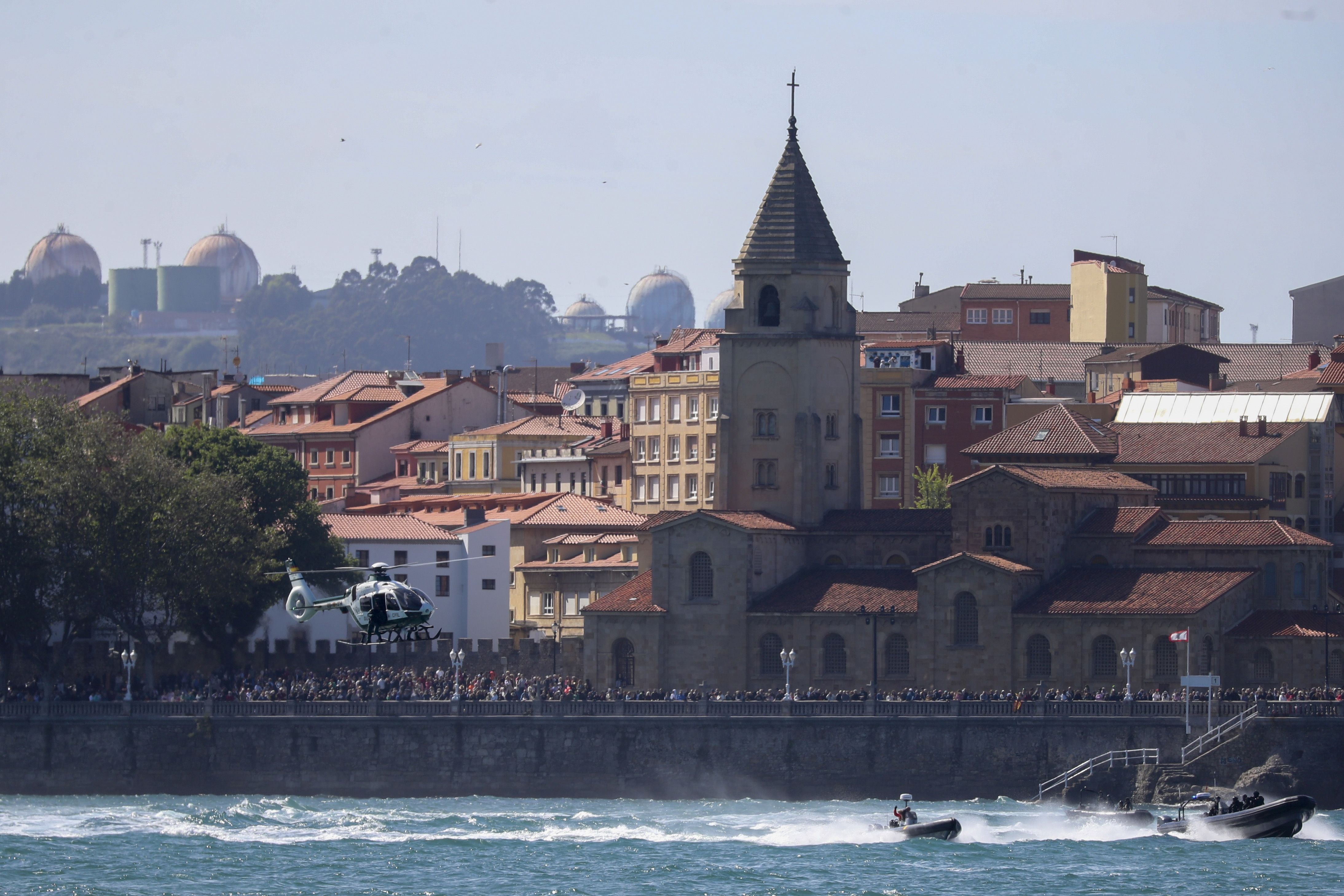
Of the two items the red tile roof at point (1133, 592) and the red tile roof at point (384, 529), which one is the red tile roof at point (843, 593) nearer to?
the red tile roof at point (1133, 592)

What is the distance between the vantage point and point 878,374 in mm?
124750

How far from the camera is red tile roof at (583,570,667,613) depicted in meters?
99.9

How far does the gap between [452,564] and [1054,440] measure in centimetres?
2571

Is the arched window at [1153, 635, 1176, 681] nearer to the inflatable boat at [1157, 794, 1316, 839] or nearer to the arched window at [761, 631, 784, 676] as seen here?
the inflatable boat at [1157, 794, 1316, 839]

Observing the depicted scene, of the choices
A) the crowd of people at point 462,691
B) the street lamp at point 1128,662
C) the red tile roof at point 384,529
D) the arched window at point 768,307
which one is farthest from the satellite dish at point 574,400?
the street lamp at point 1128,662

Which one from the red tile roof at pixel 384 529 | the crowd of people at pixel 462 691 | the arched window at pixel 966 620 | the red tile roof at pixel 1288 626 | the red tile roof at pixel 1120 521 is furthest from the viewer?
the red tile roof at pixel 384 529

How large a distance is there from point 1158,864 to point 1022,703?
37.4 ft

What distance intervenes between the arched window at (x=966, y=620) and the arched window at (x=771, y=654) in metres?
6.51

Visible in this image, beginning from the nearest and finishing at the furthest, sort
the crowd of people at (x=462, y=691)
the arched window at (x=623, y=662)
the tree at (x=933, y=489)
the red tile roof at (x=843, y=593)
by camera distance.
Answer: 1. the crowd of people at (x=462, y=691)
2. the red tile roof at (x=843, y=593)
3. the arched window at (x=623, y=662)
4. the tree at (x=933, y=489)

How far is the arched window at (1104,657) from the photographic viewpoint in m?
93.6

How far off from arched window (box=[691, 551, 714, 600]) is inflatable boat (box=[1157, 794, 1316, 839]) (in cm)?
2172

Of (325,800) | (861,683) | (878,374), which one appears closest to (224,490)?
(325,800)

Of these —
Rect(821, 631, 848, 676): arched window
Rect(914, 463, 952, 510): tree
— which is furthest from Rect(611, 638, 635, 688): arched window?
Rect(914, 463, 952, 510): tree

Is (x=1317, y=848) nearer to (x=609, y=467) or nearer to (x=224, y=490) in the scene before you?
(x=224, y=490)
